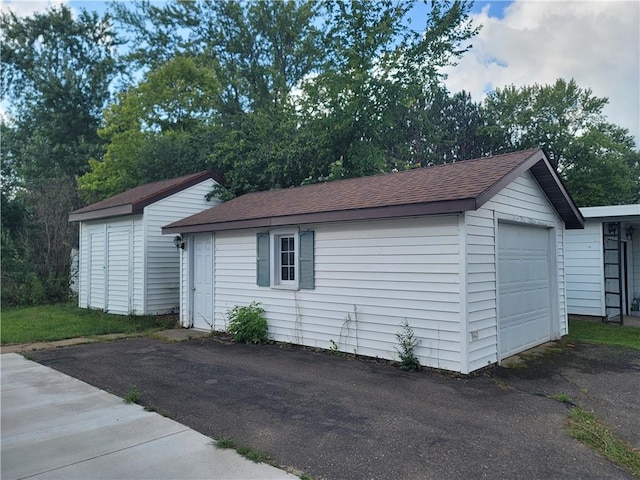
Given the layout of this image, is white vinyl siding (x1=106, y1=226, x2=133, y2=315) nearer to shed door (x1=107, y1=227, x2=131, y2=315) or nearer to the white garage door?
shed door (x1=107, y1=227, x2=131, y2=315)

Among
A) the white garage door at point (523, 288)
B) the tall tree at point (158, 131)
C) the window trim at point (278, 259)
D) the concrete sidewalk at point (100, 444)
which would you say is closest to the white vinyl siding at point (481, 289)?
the white garage door at point (523, 288)

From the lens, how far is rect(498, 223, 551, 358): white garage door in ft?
22.2

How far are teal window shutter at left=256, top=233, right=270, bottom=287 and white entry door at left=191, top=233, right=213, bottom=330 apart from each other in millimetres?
1654

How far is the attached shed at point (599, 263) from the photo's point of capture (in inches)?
392

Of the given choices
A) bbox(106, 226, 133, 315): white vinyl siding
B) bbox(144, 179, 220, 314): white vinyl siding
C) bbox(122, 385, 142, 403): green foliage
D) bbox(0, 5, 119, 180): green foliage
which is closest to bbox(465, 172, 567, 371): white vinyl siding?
bbox(122, 385, 142, 403): green foliage

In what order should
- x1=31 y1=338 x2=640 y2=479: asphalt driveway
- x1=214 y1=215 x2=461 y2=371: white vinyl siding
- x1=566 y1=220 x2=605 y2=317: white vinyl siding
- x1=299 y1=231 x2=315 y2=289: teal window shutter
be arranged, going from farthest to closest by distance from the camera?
x1=566 y1=220 x2=605 y2=317: white vinyl siding → x1=299 y1=231 x2=315 y2=289: teal window shutter → x1=214 y1=215 x2=461 y2=371: white vinyl siding → x1=31 y1=338 x2=640 y2=479: asphalt driveway

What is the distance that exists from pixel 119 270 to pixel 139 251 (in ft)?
3.65

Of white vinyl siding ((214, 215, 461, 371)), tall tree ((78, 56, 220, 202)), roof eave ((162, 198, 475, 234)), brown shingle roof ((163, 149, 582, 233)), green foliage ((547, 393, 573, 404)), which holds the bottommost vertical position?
green foliage ((547, 393, 573, 404))

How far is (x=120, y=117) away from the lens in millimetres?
20594

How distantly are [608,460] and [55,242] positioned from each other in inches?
614

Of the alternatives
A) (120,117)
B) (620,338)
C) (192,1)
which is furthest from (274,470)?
(192,1)

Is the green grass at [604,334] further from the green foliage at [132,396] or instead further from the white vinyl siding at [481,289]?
the green foliage at [132,396]

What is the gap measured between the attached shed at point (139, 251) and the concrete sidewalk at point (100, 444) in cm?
625

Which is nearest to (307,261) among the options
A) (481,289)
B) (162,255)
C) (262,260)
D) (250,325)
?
(262,260)
